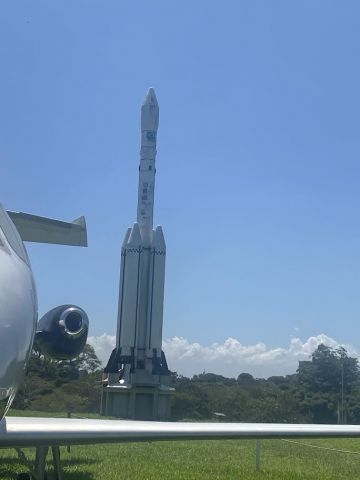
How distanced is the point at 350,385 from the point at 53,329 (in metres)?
50.0

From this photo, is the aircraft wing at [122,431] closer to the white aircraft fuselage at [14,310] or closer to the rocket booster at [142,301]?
the white aircraft fuselage at [14,310]

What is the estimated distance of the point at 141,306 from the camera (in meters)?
39.5

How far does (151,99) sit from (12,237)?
39.1 metres

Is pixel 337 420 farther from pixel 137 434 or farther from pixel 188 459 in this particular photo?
pixel 137 434

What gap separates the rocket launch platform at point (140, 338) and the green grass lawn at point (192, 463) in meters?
22.9

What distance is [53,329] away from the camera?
8.70 meters

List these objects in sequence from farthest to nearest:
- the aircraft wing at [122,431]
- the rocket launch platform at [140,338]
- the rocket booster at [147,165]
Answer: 1. the rocket booster at [147,165]
2. the rocket launch platform at [140,338]
3. the aircraft wing at [122,431]

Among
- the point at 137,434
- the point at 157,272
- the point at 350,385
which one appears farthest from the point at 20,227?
the point at 350,385

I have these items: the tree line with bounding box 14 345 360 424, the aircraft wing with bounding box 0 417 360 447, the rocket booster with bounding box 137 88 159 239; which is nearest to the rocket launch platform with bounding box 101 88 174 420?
the rocket booster with bounding box 137 88 159 239

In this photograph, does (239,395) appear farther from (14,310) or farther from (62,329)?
(14,310)

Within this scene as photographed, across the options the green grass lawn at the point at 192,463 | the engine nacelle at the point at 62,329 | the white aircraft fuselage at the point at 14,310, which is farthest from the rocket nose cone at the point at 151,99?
the white aircraft fuselage at the point at 14,310

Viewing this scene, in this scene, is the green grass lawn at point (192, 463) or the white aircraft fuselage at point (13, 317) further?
the green grass lawn at point (192, 463)

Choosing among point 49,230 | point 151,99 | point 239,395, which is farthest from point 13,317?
point 239,395

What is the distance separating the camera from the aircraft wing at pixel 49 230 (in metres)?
14.3
